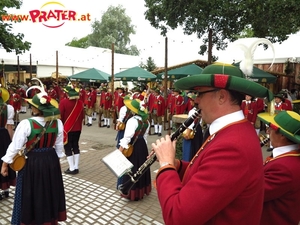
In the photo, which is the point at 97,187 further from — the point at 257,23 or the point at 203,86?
the point at 257,23

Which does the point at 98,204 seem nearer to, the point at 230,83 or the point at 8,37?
the point at 230,83

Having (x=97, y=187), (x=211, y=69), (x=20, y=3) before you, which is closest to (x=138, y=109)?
(x=97, y=187)

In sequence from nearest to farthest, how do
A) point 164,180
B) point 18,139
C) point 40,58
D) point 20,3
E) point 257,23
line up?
point 164,180, point 18,139, point 257,23, point 20,3, point 40,58

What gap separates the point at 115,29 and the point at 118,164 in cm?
4531

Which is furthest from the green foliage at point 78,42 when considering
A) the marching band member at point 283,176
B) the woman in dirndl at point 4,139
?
the marching band member at point 283,176

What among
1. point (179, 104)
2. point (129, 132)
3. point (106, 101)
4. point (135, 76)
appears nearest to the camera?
point (129, 132)

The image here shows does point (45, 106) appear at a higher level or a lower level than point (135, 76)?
lower

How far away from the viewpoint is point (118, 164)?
8.89ft

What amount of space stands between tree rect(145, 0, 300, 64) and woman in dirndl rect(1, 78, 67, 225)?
584 centimetres

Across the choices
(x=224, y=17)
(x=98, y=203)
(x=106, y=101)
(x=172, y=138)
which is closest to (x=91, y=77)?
(x=106, y=101)

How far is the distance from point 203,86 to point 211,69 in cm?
14

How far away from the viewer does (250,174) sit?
149 cm

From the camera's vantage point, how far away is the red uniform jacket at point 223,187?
144 cm

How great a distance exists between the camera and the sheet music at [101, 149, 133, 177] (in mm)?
2619
